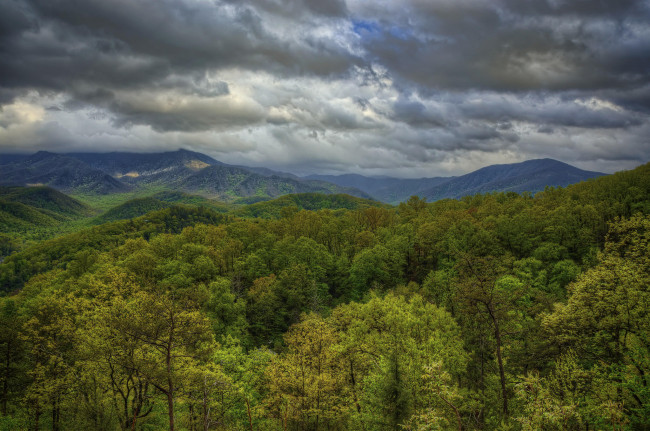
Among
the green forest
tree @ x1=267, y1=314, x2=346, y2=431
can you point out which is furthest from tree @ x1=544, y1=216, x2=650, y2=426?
tree @ x1=267, y1=314, x2=346, y2=431

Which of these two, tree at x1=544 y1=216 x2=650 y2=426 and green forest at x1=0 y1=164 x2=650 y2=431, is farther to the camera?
green forest at x1=0 y1=164 x2=650 y2=431

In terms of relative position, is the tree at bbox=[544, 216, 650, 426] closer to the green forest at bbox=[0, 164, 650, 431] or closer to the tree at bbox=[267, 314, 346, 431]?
the green forest at bbox=[0, 164, 650, 431]

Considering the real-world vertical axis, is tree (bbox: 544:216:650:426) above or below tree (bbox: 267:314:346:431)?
above

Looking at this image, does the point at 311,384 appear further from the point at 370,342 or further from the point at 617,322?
the point at 617,322

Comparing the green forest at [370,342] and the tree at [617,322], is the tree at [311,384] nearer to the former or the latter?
the green forest at [370,342]

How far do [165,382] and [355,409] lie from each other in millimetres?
19117

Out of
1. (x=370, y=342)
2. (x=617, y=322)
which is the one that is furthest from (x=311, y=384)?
(x=617, y=322)

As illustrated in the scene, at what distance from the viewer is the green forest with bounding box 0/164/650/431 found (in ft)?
73.3

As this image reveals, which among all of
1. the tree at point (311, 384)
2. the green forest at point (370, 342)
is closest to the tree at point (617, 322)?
the green forest at point (370, 342)

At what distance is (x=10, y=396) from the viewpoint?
3550cm

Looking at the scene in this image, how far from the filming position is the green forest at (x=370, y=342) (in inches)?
880

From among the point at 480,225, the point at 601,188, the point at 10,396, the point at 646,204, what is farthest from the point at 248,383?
the point at 601,188

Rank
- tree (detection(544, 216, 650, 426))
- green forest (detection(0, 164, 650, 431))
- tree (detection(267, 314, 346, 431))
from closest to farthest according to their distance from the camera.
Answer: tree (detection(544, 216, 650, 426)), green forest (detection(0, 164, 650, 431)), tree (detection(267, 314, 346, 431))

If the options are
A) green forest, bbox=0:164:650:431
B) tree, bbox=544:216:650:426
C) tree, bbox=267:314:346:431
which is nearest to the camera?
tree, bbox=544:216:650:426
